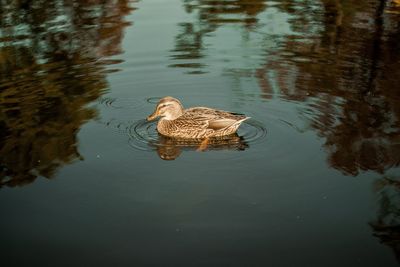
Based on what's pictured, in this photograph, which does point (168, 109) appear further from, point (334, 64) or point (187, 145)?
point (334, 64)

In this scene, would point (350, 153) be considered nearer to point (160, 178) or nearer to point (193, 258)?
point (160, 178)

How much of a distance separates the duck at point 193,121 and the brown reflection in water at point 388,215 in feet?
7.78

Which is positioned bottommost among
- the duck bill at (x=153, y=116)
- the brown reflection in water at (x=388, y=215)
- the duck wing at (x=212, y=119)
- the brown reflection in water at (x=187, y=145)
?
the brown reflection in water at (x=187, y=145)

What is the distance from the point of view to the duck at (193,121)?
28.7 feet

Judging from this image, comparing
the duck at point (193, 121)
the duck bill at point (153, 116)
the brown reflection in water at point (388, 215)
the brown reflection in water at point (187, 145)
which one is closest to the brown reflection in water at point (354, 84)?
the brown reflection in water at point (388, 215)

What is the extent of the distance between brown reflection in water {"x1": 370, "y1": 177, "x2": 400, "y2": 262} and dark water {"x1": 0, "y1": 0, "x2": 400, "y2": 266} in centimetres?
2

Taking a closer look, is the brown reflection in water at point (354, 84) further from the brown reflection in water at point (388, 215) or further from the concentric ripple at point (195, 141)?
the concentric ripple at point (195, 141)

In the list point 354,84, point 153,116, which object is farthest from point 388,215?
point 354,84

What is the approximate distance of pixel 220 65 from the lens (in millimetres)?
11742

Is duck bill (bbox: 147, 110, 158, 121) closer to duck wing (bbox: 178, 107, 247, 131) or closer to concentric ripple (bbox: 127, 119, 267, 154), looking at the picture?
concentric ripple (bbox: 127, 119, 267, 154)

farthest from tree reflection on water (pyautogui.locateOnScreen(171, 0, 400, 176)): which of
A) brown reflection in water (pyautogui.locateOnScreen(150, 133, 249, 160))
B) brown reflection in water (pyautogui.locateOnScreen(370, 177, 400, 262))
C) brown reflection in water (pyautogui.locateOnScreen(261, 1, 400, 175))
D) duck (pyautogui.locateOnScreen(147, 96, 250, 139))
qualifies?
duck (pyautogui.locateOnScreen(147, 96, 250, 139))

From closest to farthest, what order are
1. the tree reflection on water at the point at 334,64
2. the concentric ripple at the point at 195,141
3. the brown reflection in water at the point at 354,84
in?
the brown reflection in water at the point at 354,84, the tree reflection on water at the point at 334,64, the concentric ripple at the point at 195,141

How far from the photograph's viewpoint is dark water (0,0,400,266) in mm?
6227

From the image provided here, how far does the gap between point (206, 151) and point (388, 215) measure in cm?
278
